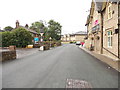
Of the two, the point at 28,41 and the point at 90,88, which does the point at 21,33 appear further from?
the point at 90,88

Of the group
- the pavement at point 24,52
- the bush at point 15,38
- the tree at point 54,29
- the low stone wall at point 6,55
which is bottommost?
the pavement at point 24,52

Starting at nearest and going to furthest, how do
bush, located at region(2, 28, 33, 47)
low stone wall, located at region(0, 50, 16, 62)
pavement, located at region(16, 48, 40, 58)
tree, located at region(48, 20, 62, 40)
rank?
low stone wall, located at region(0, 50, 16, 62) → pavement, located at region(16, 48, 40, 58) → bush, located at region(2, 28, 33, 47) → tree, located at region(48, 20, 62, 40)

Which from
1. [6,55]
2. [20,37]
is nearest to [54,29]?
[20,37]

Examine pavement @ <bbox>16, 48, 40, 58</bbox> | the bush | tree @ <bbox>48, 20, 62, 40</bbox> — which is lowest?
pavement @ <bbox>16, 48, 40, 58</bbox>

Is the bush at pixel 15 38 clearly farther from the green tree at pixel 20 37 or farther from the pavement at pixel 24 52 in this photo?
the pavement at pixel 24 52

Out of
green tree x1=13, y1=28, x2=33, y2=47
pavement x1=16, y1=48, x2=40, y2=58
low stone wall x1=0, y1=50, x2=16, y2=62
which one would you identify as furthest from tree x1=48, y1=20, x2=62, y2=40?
low stone wall x1=0, y1=50, x2=16, y2=62

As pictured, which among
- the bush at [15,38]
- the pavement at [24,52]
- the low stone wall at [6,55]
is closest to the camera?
the low stone wall at [6,55]

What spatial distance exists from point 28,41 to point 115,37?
2215cm

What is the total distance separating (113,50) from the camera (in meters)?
10.2

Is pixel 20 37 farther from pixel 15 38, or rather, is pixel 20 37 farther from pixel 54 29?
pixel 54 29

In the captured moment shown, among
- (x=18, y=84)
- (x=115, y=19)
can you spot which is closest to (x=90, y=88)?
(x=18, y=84)

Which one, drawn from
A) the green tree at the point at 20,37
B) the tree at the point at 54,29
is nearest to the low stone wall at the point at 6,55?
the green tree at the point at 20,37

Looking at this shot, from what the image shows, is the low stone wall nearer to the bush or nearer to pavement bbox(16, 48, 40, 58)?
pavement bbox(16, 48, 40, 58)

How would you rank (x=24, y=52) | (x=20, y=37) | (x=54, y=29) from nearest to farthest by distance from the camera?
(x=24, y=52) < (x=20, y=37) < (x=54, y=29)
